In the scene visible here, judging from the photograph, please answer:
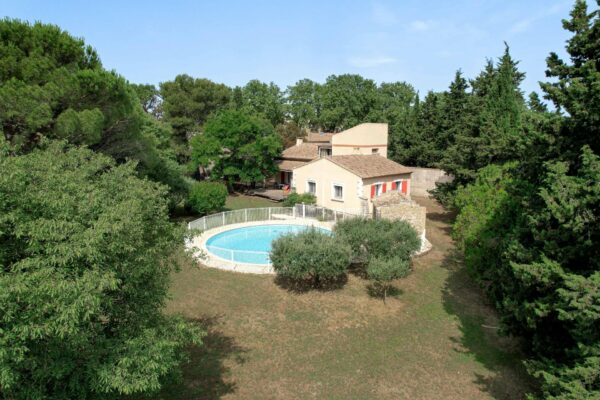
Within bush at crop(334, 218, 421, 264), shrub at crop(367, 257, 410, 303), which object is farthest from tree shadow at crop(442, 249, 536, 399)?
bush at crop(334, 218, 421, 264)

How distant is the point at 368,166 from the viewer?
3167 cm

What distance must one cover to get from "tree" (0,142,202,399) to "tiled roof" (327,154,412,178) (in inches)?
925

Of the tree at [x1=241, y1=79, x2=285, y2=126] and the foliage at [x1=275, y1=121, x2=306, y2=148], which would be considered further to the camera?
the tree at [x1=241, y1=79, x2=285, y2=126]

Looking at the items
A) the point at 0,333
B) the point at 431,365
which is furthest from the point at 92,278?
the point at 431,365

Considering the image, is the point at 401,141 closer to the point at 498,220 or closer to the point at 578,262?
the point at 498,220

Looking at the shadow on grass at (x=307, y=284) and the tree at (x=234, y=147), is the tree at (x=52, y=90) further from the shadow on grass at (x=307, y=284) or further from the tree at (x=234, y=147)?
the tree at (x=234, y=147)

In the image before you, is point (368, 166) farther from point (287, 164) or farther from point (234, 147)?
point (234, 147)

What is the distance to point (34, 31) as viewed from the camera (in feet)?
55.8

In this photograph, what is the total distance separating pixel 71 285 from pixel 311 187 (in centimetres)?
2763

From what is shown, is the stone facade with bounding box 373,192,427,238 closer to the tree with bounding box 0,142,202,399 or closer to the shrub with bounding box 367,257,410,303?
the shrub with bounding box 367,257,410,303

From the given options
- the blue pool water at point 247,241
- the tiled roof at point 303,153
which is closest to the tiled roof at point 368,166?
the blue pool water at point 247,241

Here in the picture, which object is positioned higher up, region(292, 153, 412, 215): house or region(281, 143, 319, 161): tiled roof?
region(281, 143, 319, 161): tiled roof

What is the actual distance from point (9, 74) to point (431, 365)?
66.2 ft

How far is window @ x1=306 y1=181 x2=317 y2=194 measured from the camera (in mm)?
32188
